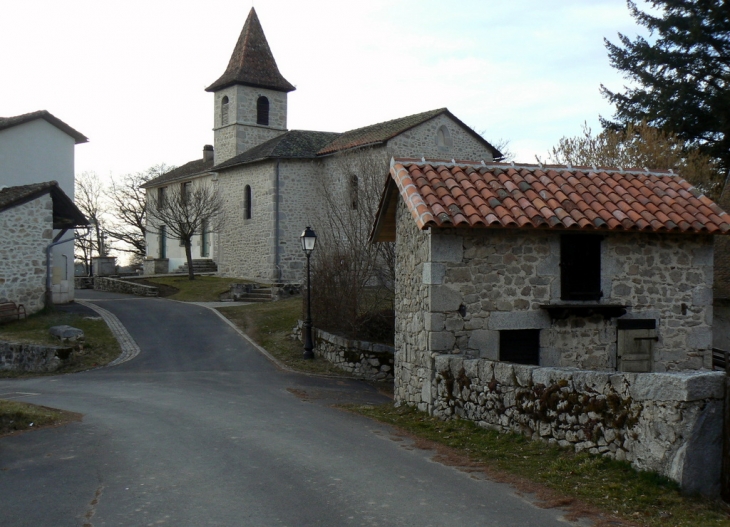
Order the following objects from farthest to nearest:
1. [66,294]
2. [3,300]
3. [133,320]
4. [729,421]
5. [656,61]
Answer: [656,61]
[66,294]
[133,320]
[3,300]
[729,421]

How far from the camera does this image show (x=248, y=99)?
130 feet

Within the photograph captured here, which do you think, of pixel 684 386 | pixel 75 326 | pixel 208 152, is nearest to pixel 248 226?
pixel 208 152

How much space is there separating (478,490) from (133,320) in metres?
19.3

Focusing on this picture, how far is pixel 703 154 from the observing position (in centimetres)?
2809

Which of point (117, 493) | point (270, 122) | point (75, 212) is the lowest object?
point (117, 493)

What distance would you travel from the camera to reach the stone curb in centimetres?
1913

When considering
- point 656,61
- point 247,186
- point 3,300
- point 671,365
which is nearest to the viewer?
point 671,365

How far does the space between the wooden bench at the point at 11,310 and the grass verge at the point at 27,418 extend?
12051 millimetres

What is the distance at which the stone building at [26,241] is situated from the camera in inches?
880

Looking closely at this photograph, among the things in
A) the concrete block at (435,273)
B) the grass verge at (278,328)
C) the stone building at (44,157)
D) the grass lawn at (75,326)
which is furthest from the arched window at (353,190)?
the concrete block at (435,273)

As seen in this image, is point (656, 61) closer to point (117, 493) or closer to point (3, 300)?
point (3, 300)

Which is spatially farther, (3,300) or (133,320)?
(133,320)

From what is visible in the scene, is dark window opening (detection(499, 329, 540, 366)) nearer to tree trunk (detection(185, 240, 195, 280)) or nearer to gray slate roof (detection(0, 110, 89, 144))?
gray slate roof (detection(0, 110, 89, 144))

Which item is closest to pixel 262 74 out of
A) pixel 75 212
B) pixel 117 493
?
pixel 75 212
